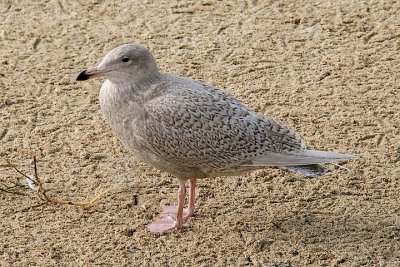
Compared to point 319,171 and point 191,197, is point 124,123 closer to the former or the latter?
point 191,197

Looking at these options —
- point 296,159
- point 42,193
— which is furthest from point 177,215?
point 42,193

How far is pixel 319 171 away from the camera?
5.82m

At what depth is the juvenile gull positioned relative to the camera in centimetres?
564

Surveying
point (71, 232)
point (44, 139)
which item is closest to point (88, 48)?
point (44, 139)

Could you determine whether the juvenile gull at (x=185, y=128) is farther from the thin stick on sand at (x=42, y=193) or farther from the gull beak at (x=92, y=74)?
the thin stick on sand at (x=42, y=193)

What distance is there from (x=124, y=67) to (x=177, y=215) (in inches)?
38.0

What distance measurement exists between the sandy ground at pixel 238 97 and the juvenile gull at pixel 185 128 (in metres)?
0.38

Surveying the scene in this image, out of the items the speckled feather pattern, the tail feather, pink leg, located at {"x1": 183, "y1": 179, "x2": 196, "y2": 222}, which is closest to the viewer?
the speckled feather pattern

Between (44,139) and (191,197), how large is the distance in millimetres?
1350

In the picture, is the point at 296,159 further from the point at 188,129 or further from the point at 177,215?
the point at 177,215

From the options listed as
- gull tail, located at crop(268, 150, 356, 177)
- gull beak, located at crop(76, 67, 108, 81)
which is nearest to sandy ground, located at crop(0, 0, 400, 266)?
gull tail, located at crop(268, 150, 356, 177)

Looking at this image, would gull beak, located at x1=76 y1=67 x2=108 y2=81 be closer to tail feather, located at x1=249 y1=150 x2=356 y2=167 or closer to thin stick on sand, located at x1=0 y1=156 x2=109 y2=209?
thin stick on sand, located at x1=0 y1=156 x2=109 y2=209

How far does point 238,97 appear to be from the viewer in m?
7.26

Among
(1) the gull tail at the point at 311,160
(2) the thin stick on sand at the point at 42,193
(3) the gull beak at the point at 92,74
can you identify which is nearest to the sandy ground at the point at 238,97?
(2) the thin stick on sand at the point at 42,193
